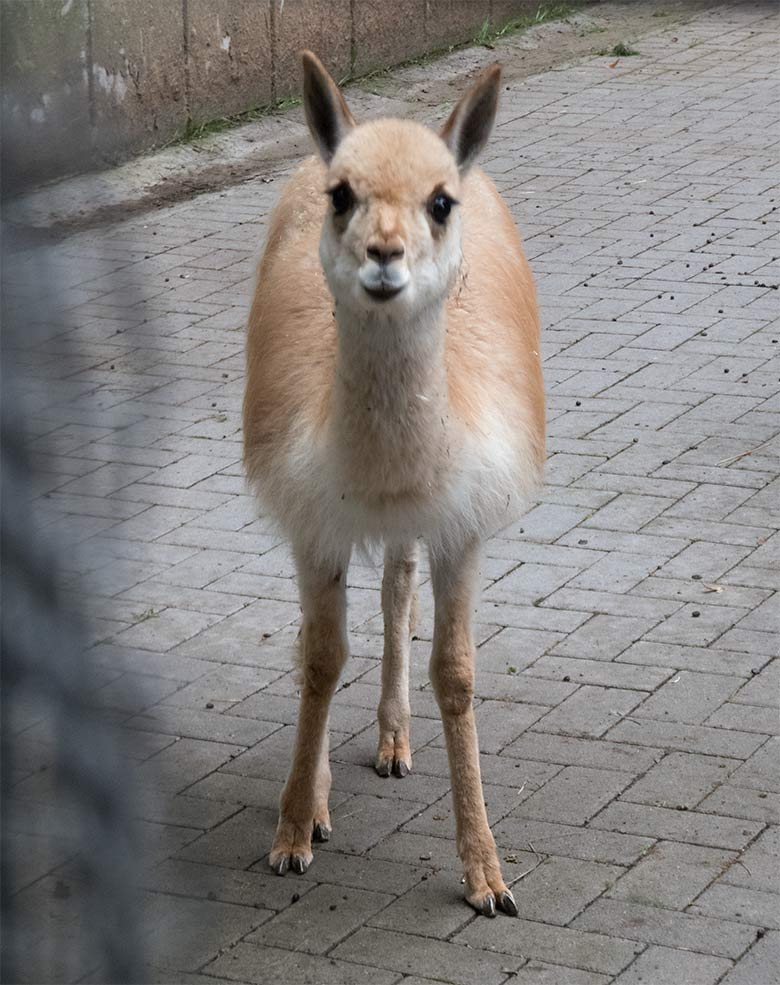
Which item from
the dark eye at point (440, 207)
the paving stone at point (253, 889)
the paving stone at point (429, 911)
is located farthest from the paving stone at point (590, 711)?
the dark eye at point (440, 207)

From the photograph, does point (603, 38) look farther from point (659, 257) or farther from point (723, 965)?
point (723, 965)

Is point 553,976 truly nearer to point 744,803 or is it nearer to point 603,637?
point 744,803

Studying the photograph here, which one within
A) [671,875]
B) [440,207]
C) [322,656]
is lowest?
[671,875]

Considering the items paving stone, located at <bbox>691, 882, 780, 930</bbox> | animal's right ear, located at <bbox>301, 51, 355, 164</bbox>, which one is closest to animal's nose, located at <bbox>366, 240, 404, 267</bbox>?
animal's right ear, located at <bbox>301, 51, 355, 164</bbox>

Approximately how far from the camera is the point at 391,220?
3.26 m

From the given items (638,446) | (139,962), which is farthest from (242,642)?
(139,962)

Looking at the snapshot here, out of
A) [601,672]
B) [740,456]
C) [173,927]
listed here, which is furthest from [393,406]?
[740,456]

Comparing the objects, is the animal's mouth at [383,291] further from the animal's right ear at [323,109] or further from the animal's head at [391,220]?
the animal's right ear at [323,109]

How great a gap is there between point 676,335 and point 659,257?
3.81 feet

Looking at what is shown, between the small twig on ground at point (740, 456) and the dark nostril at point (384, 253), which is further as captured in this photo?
the small twig on ground at point (740, 456)

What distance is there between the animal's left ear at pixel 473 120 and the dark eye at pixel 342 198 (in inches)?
16.2

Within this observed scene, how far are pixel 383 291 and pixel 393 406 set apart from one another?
332 millimetres

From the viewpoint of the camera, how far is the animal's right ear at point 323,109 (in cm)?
364

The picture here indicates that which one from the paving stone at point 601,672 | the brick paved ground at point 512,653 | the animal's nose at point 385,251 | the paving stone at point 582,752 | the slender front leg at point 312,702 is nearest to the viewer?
the brick paved ground at point 512,653
